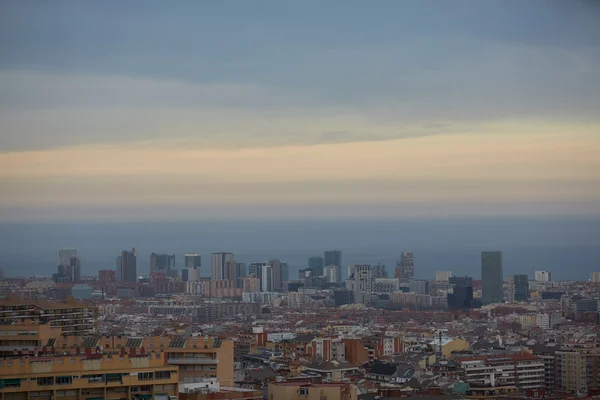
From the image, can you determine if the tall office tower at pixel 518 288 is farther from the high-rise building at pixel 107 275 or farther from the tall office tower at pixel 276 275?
the high-rise building at pixel 107 275

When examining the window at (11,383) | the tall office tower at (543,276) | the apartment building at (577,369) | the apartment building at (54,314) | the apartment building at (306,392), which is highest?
the tall office tower at (543,276)

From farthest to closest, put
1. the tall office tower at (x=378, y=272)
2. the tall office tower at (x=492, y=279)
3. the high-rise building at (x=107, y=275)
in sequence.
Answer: the tall office tower at (x=378, y=272), the tall office tower at (x=492, y=279), the high-rise building at (x=107, y=275)

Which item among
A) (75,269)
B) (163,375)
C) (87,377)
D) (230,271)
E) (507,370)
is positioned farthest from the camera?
(230,271)

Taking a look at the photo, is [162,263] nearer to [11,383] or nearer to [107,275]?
[107,275]

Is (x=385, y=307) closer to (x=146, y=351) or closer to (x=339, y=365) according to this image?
(x=339, y=365)

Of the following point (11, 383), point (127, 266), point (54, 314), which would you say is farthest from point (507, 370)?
point (127, 266)

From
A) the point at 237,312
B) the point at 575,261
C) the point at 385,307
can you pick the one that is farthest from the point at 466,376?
the point at 575,261

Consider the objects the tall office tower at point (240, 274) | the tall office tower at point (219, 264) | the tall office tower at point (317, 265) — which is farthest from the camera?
the tall office tower at point (317, 265)

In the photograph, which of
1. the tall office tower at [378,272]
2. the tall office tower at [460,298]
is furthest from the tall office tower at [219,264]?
the tall office tower at [460,298]
